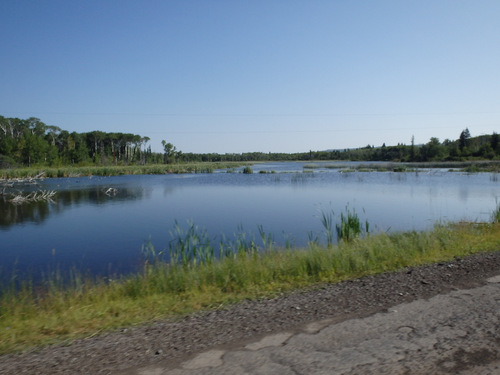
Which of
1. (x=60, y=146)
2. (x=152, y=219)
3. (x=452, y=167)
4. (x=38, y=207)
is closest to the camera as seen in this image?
(x=152, y=219)

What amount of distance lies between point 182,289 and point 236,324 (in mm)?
2208

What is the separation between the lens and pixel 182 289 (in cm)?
622

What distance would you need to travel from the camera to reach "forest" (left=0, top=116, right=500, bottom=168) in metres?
63.3

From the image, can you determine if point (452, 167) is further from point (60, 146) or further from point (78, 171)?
point (60, 146)

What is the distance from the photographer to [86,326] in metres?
4.40

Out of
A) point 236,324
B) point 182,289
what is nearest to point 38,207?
point 182,289

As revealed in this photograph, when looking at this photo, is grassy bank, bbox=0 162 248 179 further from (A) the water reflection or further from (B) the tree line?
(A) the water reflection

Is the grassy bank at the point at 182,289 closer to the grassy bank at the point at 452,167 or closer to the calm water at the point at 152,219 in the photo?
the calm water at the point at 152,219

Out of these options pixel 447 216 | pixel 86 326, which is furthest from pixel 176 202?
pixel 86 326

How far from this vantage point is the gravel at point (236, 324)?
3447mm

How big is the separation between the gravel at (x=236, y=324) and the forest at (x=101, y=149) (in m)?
60.8

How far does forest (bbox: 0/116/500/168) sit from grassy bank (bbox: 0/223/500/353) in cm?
5837

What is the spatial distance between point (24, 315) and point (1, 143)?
7236 cm

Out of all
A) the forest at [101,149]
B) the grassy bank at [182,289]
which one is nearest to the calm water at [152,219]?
the grassy bank at [182,289]
